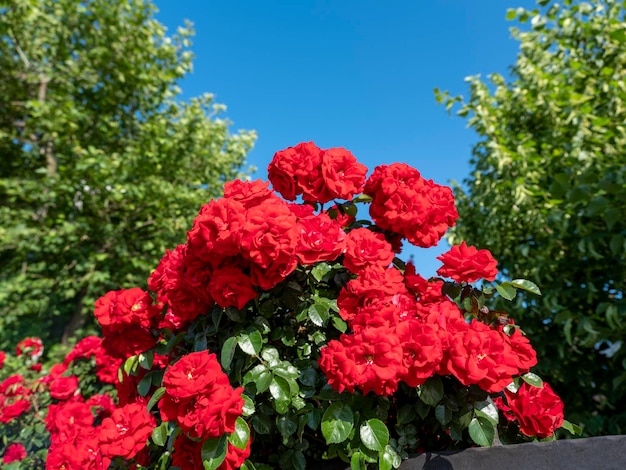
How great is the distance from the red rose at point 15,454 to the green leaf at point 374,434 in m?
2.49

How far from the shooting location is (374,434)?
1220mm

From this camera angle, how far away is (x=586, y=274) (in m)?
3.82

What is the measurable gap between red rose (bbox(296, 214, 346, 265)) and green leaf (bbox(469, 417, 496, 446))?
0.66 m

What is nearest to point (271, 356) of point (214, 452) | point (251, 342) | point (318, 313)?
point (251, 342)

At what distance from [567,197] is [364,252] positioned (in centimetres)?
207

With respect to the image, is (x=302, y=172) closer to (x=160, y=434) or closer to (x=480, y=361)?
(x=480, y=361)

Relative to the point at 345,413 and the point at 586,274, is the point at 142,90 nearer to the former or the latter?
the point at 586,274

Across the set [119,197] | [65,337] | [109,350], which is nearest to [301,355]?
[109,350]

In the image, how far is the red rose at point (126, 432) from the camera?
142 centimetres

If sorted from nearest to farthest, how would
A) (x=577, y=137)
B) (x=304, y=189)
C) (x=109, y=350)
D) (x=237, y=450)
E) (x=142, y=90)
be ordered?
(x=237, y=450) < (x=304, y=189) < (x=109, y=350) < (x=577, y=137) < (x=142, y=90)

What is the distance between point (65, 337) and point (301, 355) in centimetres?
791

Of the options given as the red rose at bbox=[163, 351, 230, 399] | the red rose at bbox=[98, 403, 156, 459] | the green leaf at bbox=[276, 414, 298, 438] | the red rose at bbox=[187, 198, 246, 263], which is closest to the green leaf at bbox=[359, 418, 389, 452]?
the green leaf at bbox=[276, 414, 298, 438]

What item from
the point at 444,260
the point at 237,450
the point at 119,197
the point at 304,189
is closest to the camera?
the point at 237,450

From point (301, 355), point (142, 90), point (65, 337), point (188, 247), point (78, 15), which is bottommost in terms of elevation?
point (301, 355)
